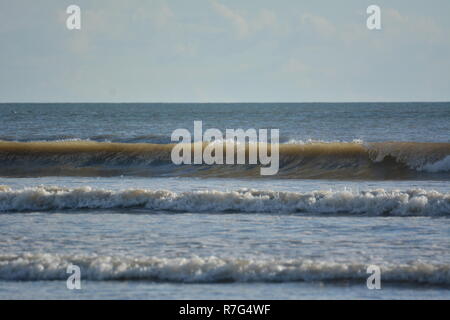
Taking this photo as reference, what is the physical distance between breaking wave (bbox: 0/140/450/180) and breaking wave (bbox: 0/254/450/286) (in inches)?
453

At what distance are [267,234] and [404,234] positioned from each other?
6.86ft

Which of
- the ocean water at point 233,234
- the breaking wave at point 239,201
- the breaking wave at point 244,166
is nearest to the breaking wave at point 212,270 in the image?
the ocean water at point 233,234

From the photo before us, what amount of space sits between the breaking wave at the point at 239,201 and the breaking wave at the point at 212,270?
14.4ft

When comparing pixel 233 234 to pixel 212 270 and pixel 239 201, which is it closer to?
pixel 212 270

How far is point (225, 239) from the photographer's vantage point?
10.8 m

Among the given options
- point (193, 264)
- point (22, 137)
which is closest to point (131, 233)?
point (193, 264)

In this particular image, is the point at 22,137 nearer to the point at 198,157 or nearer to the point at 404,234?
the point at 198,157

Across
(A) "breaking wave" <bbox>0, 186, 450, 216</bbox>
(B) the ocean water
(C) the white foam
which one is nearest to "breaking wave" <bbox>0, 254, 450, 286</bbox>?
(B) the ocean water

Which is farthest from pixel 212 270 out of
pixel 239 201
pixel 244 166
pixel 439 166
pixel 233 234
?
pixel 439 166

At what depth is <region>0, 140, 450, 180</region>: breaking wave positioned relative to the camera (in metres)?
21.3

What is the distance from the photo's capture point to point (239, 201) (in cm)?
1408

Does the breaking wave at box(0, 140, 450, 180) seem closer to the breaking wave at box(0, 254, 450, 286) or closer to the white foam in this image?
the white foam

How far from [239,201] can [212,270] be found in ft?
17.0

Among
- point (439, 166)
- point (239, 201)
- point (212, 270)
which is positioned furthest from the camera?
point (439, 166)
